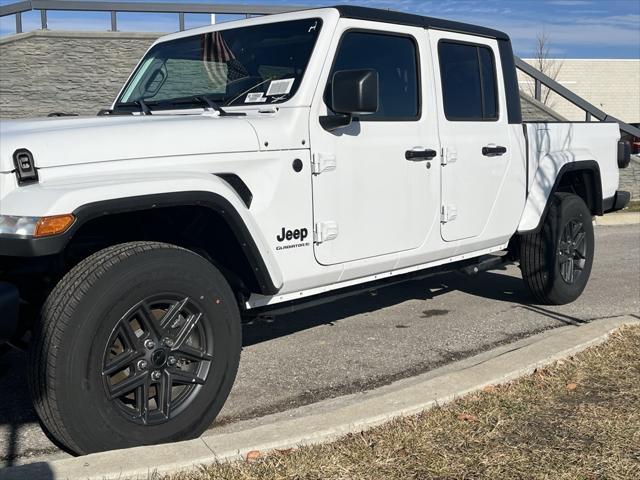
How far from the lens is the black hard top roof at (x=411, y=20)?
431cm

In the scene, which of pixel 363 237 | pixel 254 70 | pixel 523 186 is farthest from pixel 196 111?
pixel 523 186

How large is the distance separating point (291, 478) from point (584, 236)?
13.7ft

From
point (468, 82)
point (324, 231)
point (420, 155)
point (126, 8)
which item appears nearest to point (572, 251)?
point (468, 82)

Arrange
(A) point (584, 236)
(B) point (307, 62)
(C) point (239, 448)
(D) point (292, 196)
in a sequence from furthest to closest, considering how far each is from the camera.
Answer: (A) point (584, 236)
(B) point (307, 62)
(D) point (292, 196)
(C) point (239, 448)

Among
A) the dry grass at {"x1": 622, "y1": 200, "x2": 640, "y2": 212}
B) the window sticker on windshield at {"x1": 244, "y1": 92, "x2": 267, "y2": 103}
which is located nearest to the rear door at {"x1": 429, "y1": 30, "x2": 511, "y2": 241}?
the window sticker on windshield at {"x1": 244, "y1": 92, "x2": 267, "y2": 103}

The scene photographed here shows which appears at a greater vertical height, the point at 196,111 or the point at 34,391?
the point at 196,111

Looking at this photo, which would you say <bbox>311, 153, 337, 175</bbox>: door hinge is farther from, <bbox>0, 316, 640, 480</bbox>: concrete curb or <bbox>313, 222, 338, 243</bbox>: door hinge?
<bbox>0, 316, 640, 480</bbox>: concrete curb

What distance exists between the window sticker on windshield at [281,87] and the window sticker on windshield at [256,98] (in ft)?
0.13

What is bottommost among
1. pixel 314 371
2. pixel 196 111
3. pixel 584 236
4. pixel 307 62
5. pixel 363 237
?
pixel 314 371

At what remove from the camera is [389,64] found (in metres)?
4.59

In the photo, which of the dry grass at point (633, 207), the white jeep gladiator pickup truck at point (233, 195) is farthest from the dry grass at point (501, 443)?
the dry grass at point (633, 207)

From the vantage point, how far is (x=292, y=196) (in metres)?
3.81

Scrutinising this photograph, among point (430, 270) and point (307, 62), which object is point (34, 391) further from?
point (430, 270)

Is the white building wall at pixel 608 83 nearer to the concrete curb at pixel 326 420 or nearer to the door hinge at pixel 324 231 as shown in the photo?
the concrete curb at pixel 326 420
